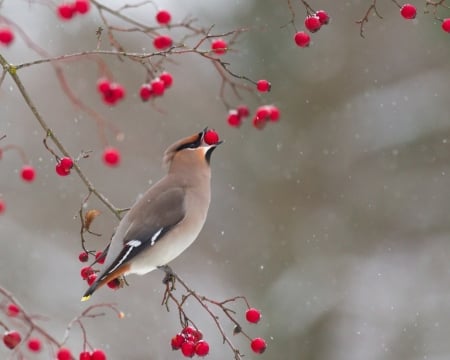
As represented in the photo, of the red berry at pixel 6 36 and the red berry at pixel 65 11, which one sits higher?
the red berry at pixel 65 11

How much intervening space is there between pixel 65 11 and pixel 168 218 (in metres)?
1.01

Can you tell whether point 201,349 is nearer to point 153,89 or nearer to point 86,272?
point 86,272

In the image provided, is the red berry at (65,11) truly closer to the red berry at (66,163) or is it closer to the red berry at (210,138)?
the red berry at (66,163)

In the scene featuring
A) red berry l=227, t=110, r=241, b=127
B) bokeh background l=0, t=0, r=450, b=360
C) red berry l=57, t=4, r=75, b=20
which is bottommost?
red berry l=227, t=110, r=241, b=127

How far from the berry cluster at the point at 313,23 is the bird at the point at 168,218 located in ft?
1.70

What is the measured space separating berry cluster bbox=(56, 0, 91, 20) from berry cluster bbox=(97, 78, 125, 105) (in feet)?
0.69

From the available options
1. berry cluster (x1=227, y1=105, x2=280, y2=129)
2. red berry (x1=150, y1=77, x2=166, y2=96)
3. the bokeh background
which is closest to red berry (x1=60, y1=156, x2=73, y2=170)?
red berry (x1=150, y1=77, x2=166, y2=96)

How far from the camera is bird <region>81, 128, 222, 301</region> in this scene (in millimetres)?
3209

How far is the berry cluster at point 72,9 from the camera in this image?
272 centimetres

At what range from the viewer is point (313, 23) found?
2.77m

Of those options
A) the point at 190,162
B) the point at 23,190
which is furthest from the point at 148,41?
the point at 190,162

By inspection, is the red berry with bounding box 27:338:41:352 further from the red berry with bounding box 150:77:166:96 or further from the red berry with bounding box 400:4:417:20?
the red berry with bounding box 400:4:417:20

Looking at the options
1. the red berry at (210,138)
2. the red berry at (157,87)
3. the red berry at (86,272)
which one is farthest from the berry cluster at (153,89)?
the red berry at (86,272)

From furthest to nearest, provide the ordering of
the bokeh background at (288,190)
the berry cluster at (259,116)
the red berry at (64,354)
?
the bokeh background at (288,190) → the berry cluster at (259,116) → the red berry at (64,354)
